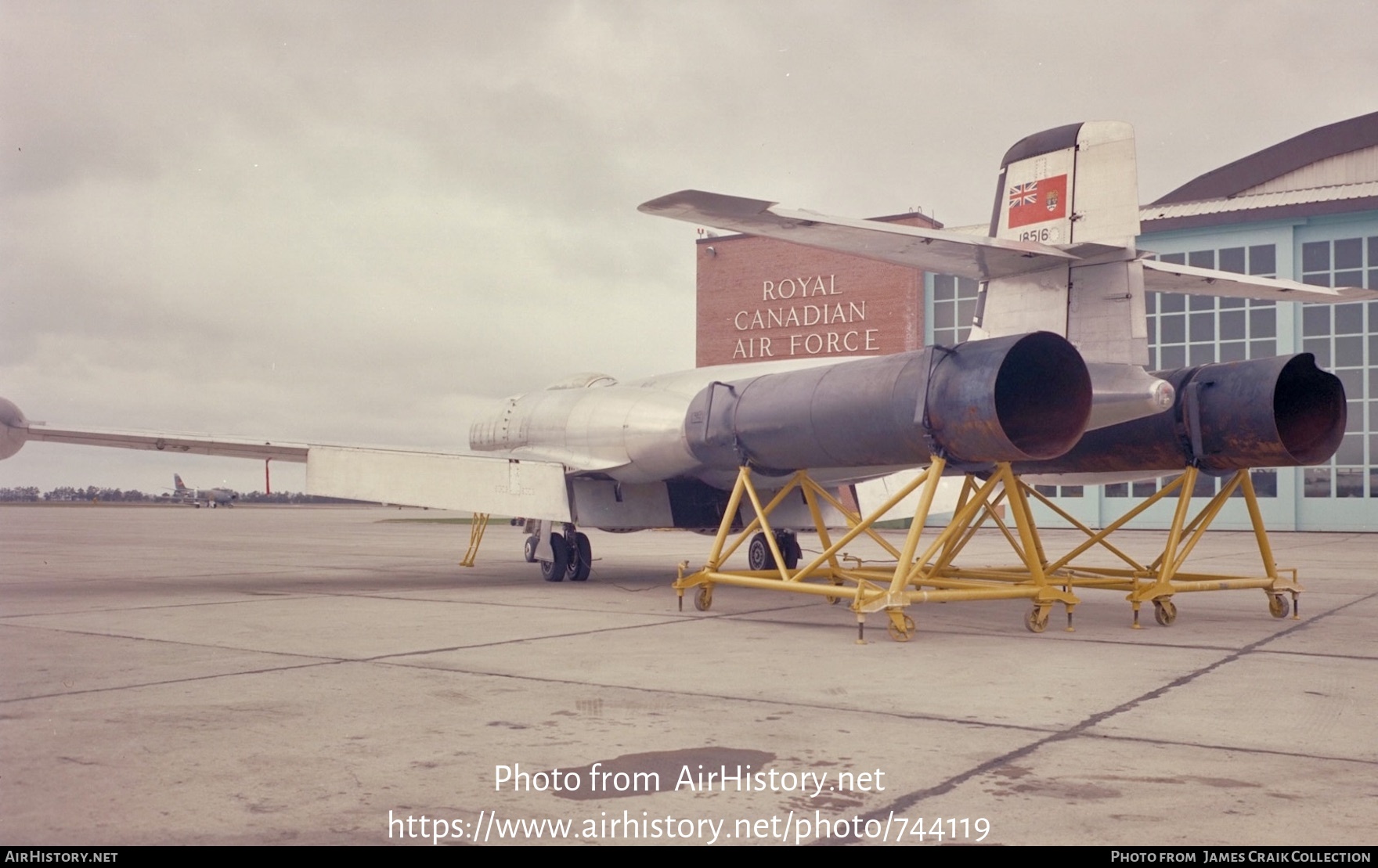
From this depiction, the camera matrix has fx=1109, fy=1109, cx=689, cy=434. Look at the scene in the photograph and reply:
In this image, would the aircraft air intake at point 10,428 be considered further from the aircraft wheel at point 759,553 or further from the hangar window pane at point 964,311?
the hangar window pane at point 964,311

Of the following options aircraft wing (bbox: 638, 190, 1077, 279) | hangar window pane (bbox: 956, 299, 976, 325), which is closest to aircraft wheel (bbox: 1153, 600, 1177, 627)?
aircraft wing (bbox: 638, 190, 1077, 279)

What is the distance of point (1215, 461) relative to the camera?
10711 millimetres

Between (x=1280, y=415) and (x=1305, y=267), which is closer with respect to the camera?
(x=1280, y=415)

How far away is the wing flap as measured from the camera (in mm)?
13969

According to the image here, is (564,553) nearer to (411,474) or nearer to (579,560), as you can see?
(579,560)

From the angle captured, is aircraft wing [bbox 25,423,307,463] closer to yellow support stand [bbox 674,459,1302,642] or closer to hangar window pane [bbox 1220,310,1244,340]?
yellow support stand [bbox 674,459,1302,642]

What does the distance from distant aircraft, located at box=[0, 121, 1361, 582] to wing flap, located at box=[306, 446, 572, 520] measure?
0.46 ft

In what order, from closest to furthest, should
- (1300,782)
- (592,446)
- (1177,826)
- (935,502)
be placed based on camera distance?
(1177,826) < (1300,782) < (592,446) < (935,502)

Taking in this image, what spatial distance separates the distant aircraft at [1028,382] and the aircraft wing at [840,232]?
21 mm

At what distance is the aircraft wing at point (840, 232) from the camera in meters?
8.77

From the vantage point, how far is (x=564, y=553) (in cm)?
1537
